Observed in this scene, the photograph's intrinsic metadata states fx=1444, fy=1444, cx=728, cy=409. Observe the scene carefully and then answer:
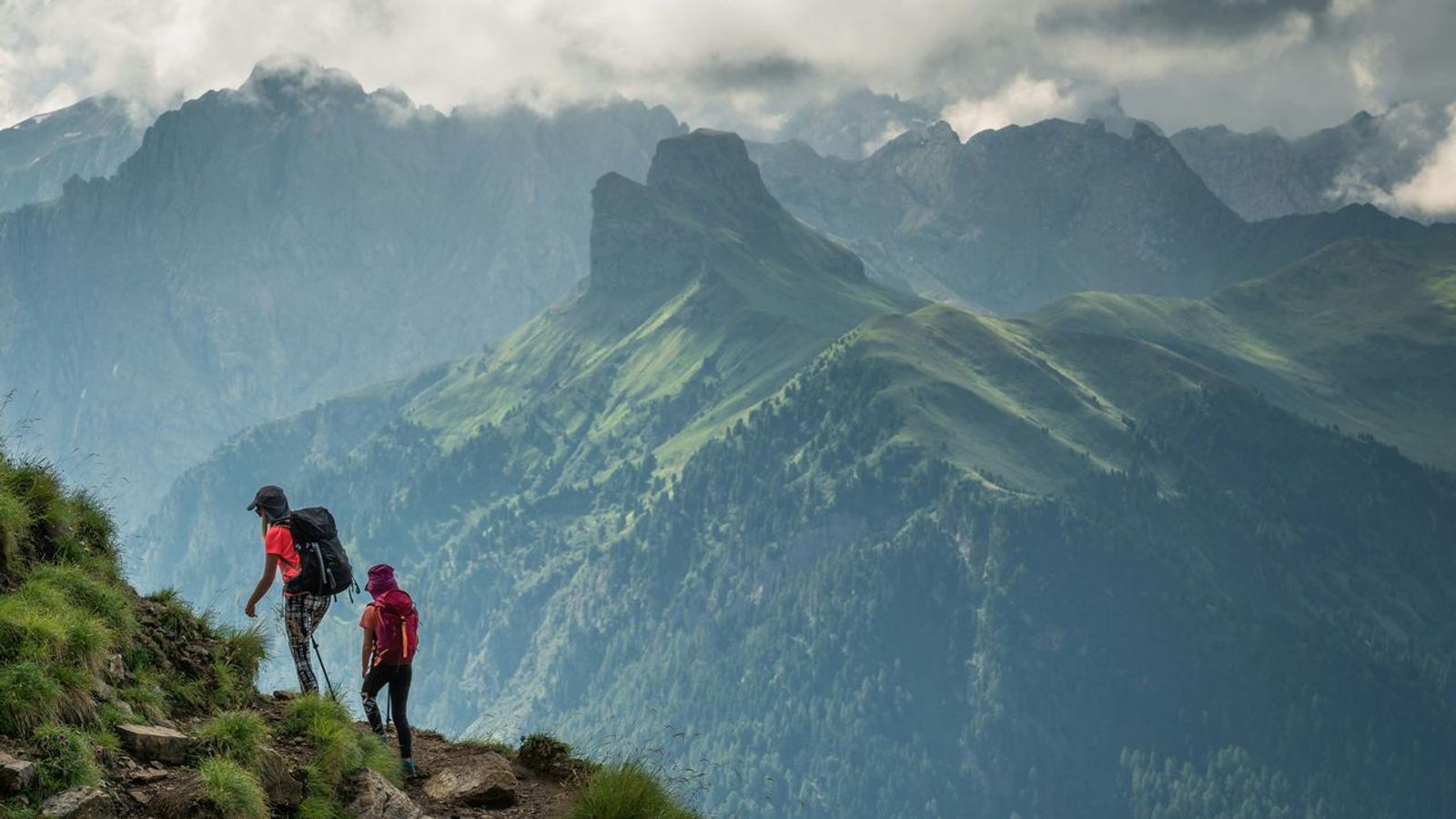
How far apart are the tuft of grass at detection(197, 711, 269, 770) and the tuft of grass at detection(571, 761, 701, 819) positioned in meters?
4.19

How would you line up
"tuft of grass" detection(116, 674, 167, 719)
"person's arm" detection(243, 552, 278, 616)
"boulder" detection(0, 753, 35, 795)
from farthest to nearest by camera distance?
"person's arm" detection(243, 552, 278, 616) → "tuft of grass" detection(116, 674, 167, 719) → "boulder" detection(0, 753, 35, 795)

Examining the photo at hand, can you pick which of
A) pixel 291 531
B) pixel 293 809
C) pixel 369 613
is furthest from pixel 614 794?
pixel 291 531

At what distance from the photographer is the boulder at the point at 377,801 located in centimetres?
1892

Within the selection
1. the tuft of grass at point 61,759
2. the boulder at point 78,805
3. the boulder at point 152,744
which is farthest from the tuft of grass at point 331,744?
the tuft of grass at point 61,759

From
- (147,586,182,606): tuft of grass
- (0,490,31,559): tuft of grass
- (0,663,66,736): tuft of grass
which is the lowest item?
(0,663,66,736): tuft of grass

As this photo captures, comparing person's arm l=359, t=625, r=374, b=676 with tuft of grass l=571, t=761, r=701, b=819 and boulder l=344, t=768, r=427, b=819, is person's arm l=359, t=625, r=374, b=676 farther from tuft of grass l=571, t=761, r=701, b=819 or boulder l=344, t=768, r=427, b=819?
tuft of grass l=571, t=761, r=701, b=819

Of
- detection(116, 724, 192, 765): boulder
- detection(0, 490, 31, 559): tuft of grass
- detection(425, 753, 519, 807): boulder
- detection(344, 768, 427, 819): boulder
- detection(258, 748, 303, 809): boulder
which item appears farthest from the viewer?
detection(425, 753, 519, 807): boulder

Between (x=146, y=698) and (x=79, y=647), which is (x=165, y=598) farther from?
(x=79, y=647)

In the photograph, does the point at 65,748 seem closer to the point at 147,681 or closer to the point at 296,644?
the point at 147,681

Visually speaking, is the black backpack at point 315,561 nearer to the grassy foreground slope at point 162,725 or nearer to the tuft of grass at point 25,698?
the grassy foreground slope at point 162,725

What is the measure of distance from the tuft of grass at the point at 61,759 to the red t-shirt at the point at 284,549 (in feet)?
17.7

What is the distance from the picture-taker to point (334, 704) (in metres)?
20.9

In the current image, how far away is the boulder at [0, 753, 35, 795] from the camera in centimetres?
1574

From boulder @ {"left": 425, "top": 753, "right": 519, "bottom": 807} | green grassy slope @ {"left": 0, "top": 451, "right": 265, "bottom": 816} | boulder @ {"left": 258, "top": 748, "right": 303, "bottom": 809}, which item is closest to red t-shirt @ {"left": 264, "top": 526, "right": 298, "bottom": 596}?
green grassy slope @ {"left": 0, "top": 451, "right": 265, "bottom": 816}
